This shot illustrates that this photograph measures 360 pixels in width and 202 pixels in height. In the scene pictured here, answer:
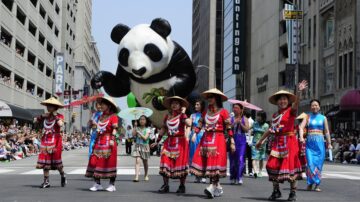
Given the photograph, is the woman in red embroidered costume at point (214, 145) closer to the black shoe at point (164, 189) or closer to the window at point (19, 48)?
the black shoe at point (164, 189)

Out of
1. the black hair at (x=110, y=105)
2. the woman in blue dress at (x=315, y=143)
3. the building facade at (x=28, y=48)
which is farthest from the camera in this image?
the building facade at (x=28, y=48)

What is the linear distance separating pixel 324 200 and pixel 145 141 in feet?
16.7

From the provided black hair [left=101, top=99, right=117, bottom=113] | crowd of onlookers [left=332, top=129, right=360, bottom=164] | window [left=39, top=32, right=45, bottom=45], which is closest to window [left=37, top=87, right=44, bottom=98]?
window [left=39, top=32, right=45, bottom=45]

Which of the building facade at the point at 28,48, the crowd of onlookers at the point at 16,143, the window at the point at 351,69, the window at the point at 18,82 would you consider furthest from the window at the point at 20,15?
the window at the point at 351,69

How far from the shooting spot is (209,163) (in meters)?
10.6

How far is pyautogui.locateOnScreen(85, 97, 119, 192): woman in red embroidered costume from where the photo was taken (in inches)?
446

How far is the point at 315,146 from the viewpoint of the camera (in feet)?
41.2

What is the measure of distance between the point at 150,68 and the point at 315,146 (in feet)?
46.7

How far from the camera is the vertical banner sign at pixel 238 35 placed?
258 ft

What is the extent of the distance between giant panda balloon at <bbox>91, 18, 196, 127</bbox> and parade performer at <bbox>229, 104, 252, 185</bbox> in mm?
11864

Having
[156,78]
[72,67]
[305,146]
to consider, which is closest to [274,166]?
[305,146]

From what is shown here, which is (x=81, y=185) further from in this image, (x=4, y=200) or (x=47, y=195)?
(x=4, y=200)

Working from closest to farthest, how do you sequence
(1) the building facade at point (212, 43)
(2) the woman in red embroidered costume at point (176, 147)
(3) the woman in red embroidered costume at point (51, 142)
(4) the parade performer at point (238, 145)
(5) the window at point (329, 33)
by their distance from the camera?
(2) the woman in red embroidered costume at point (176, 147)
(3) the woman in red embroidered costume at point (51, 142)
(4) the parade performer at point (238, 145)
(5) the window at point (329, 33)
(1) the building facade at point (212, 43)

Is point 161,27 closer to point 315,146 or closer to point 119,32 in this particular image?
point 119,32
